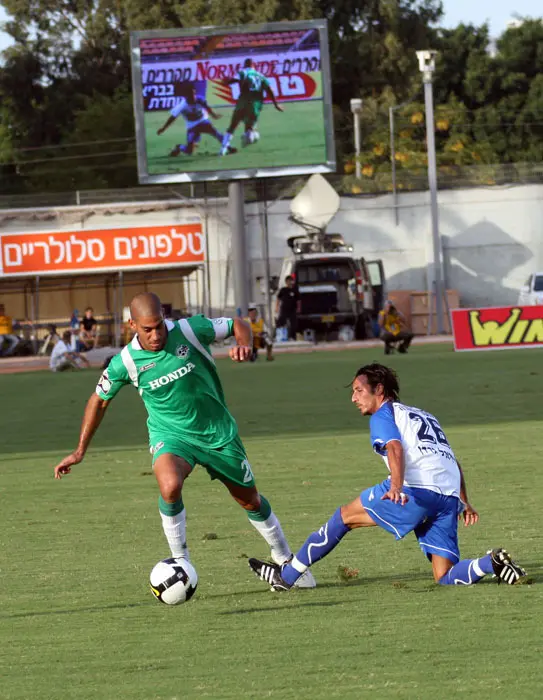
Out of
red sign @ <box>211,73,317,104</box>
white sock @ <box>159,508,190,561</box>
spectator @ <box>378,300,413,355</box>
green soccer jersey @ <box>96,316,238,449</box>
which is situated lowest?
spectator @ <box>378,300,413,355</box>

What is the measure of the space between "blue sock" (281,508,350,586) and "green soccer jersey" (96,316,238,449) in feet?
2.44

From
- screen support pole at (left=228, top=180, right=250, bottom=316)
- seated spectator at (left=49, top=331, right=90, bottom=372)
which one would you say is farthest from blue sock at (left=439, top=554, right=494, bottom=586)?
screen support pole at (left=228, top=180, right=250, bottom=316)

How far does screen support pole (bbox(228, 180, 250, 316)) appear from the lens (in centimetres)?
4997

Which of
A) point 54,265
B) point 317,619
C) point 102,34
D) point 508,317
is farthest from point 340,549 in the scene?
point 102,34

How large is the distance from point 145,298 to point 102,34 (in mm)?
74909

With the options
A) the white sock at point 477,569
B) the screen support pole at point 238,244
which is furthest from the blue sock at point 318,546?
the screen support pole at point 238,244

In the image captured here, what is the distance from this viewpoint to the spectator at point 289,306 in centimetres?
4534

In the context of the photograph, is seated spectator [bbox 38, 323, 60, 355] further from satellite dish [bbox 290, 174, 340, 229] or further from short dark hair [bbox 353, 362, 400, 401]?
short dark hair [bbox 353, 362, 400, 401]

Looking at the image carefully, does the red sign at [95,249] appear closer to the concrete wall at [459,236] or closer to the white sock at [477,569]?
the concrete wall at [459,236]

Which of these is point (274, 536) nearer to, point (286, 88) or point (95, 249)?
point (286, 88)

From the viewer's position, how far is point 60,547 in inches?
425

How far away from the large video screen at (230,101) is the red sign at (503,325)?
604 inches

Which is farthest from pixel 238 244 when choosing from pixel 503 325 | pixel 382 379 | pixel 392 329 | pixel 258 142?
pixel 382 379

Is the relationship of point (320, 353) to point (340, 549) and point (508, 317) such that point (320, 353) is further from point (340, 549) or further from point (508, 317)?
point (340, 549)
